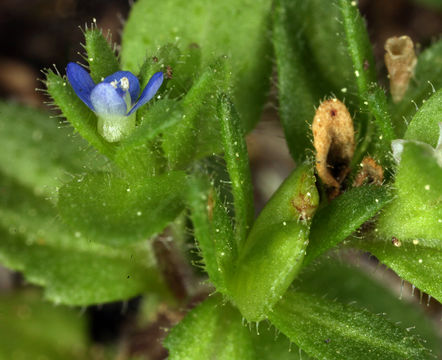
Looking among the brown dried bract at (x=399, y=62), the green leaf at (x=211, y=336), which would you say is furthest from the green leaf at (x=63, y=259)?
the brown dried bract at (x=399, y=62)

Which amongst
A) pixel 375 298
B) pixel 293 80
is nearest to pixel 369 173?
pixel 293 80

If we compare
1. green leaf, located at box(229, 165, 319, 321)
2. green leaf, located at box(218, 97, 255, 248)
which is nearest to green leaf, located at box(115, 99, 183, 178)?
green leaf, located at box(218, 97, 255, 248)

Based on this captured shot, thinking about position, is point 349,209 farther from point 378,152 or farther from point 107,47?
point 107,47

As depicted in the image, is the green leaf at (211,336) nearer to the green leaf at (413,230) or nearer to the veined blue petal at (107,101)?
the green leaf at (413,230)

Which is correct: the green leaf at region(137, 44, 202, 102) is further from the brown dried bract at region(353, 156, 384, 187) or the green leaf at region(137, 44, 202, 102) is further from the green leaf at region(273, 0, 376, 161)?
the brown dried bract at region(353, 156, 384, 187)

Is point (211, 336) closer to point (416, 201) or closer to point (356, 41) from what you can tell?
point (416, 201)
